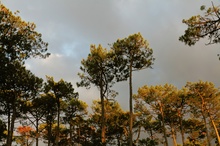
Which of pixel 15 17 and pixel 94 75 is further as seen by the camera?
pixel 94 75

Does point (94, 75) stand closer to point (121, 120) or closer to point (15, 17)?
point (15, 17)

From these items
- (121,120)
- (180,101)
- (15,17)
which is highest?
(15,17)

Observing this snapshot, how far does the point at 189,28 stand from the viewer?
1316 cm

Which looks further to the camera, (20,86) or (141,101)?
(141,101)

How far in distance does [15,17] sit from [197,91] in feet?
82.3

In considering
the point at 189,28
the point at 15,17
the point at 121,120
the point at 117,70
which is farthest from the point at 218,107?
the point at 15,17

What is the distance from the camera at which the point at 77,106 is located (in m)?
31.1

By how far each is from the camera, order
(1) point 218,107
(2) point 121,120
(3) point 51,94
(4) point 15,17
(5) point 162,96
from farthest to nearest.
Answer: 1. (2) point 121,120
2. (5) point 162,96
3. (1) point 218,107
4. (3) point 51,94
5. (4) point 15,17

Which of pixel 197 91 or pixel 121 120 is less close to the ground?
pixel 197 91

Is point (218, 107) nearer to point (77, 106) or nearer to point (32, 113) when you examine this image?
point (77, 106)

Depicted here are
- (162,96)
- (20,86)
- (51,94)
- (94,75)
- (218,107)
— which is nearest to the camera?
(20,86)

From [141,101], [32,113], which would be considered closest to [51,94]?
[32,113]

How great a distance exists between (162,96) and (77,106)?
12.2 meters

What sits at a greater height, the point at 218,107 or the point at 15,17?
the point at 15,17
